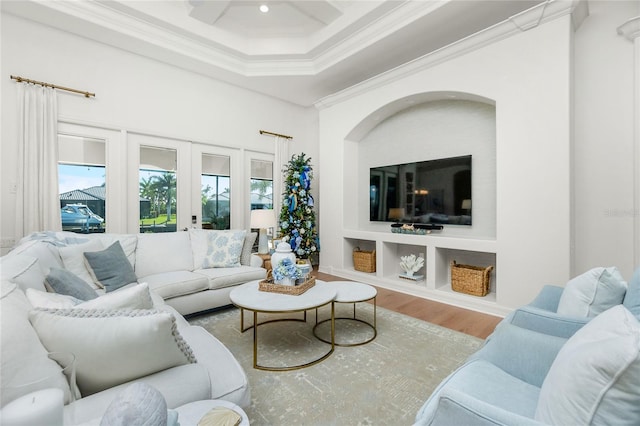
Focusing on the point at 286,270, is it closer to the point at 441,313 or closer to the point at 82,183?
the point at 441,313

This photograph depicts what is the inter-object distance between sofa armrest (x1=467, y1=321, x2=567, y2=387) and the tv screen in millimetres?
2577

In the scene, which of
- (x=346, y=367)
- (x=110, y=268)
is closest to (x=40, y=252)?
(x=110, y=268)

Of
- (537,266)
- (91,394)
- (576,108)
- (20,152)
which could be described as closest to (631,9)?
(576,108)

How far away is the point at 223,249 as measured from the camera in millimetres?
3604

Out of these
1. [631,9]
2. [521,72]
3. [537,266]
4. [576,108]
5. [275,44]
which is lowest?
[537,266]

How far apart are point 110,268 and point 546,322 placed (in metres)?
3.25

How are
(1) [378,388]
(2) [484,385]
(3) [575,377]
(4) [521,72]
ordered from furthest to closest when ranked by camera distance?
(4) [521,72] → (1) [378,388] → (2) [484,385] → (3) [575,377]

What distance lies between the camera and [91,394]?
999 millimetres

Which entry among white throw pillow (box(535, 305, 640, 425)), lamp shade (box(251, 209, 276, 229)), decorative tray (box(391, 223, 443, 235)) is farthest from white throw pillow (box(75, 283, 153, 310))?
decorative tray (box(391, 223, 443, 235))

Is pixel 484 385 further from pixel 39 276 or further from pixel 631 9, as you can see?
pixel 631 9

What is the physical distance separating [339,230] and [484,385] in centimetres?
383

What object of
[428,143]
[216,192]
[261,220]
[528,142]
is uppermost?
[428,143]

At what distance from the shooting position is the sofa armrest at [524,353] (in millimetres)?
1322

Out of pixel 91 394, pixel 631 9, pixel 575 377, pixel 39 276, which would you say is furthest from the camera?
pixel 631 9
